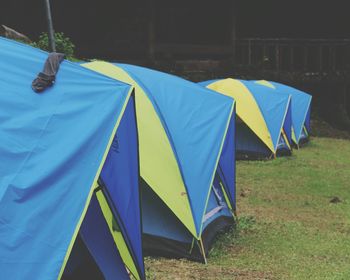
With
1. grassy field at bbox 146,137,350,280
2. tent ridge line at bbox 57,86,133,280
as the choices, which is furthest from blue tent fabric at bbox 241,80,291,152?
tent ridge line at bbox 57,86,133,280

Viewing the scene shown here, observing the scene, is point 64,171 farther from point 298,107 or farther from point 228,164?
point 298,107

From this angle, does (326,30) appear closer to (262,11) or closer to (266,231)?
(262,11)

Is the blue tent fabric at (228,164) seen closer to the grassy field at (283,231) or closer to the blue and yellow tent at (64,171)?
the grassy field at (283,231)

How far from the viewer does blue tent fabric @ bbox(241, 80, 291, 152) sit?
1227 cm

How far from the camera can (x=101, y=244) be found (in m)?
4.18

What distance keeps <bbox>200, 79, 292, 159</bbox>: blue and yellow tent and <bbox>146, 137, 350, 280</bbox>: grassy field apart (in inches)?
25.0

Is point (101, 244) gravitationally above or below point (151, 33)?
above

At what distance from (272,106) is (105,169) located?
9.31m

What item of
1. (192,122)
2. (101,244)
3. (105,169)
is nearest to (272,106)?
(192,122)

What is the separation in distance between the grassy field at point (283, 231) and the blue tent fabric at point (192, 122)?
0.54m

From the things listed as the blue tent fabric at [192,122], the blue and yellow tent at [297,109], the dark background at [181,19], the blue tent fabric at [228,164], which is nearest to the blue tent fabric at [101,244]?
the blue tent fabric at [192,122]

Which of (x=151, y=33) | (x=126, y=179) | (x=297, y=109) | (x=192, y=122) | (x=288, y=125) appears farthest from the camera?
(x=151, y=33)

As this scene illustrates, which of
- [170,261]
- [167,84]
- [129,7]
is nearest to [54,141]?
[170,261]

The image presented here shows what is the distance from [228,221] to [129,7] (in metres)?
13.0
